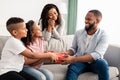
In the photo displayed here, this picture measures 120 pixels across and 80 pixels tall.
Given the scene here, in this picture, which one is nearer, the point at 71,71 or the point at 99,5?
the point at 71,71

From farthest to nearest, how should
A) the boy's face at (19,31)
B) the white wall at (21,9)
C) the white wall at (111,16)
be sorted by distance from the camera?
the white wall at (21,9) < the white wall at (111,16) < the boy's face at (19,31)

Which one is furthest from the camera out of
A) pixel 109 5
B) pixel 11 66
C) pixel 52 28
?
pixel 109 5

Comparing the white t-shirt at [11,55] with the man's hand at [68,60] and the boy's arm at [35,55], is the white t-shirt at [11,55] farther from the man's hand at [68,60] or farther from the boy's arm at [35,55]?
the man's hand at [68,60]

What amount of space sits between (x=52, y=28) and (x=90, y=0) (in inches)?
77.7

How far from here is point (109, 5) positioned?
4.89m

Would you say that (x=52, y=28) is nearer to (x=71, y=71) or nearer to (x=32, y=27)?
(x=32, y=27)

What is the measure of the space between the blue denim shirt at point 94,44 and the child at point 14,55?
581 mm

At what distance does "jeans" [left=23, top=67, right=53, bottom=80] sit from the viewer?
2.64 meters

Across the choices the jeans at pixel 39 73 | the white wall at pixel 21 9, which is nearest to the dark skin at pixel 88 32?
the jeans at pixel 39 73

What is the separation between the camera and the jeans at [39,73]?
264 centimetres

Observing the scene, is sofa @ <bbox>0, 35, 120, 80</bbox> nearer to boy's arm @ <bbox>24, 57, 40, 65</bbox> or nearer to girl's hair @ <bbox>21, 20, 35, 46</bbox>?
boy's arm @ <bbox>24, 57, 40, 65</bbox>

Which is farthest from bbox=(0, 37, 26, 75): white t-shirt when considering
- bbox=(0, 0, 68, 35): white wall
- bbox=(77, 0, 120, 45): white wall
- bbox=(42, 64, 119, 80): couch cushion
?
bbox=(77, 0, 120, 45): white wall

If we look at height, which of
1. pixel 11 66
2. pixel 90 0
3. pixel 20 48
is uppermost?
pixel 90 0

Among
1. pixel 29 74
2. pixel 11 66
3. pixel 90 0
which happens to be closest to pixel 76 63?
pixel 29 74
